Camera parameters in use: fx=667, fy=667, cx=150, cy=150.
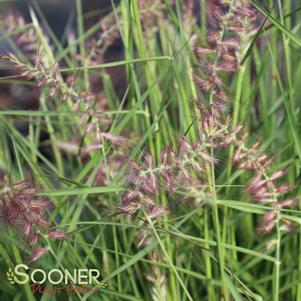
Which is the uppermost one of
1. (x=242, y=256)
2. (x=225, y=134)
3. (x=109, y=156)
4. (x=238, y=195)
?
(x=225, y=134)

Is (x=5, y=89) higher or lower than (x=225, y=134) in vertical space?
lower

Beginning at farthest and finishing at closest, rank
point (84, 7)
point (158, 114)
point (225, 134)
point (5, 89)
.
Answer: point (84, 7)
point (5, 89)
point (158, 114)
point (225, 134)

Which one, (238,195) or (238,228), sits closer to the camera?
(238,195)

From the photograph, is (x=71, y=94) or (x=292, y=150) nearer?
(x=71, y=94)

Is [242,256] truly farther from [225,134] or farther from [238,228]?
[225,134]

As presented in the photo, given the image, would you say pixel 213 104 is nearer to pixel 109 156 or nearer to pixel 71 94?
pixel 71 94

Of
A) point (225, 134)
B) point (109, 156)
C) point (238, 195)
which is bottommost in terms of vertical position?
point (238, 195)

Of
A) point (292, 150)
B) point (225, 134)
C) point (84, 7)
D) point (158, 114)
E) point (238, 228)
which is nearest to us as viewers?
point (225, 134)

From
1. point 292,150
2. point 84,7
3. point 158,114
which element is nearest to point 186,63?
point 158,114

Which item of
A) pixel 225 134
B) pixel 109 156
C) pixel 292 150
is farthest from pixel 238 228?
pixel 225 134
